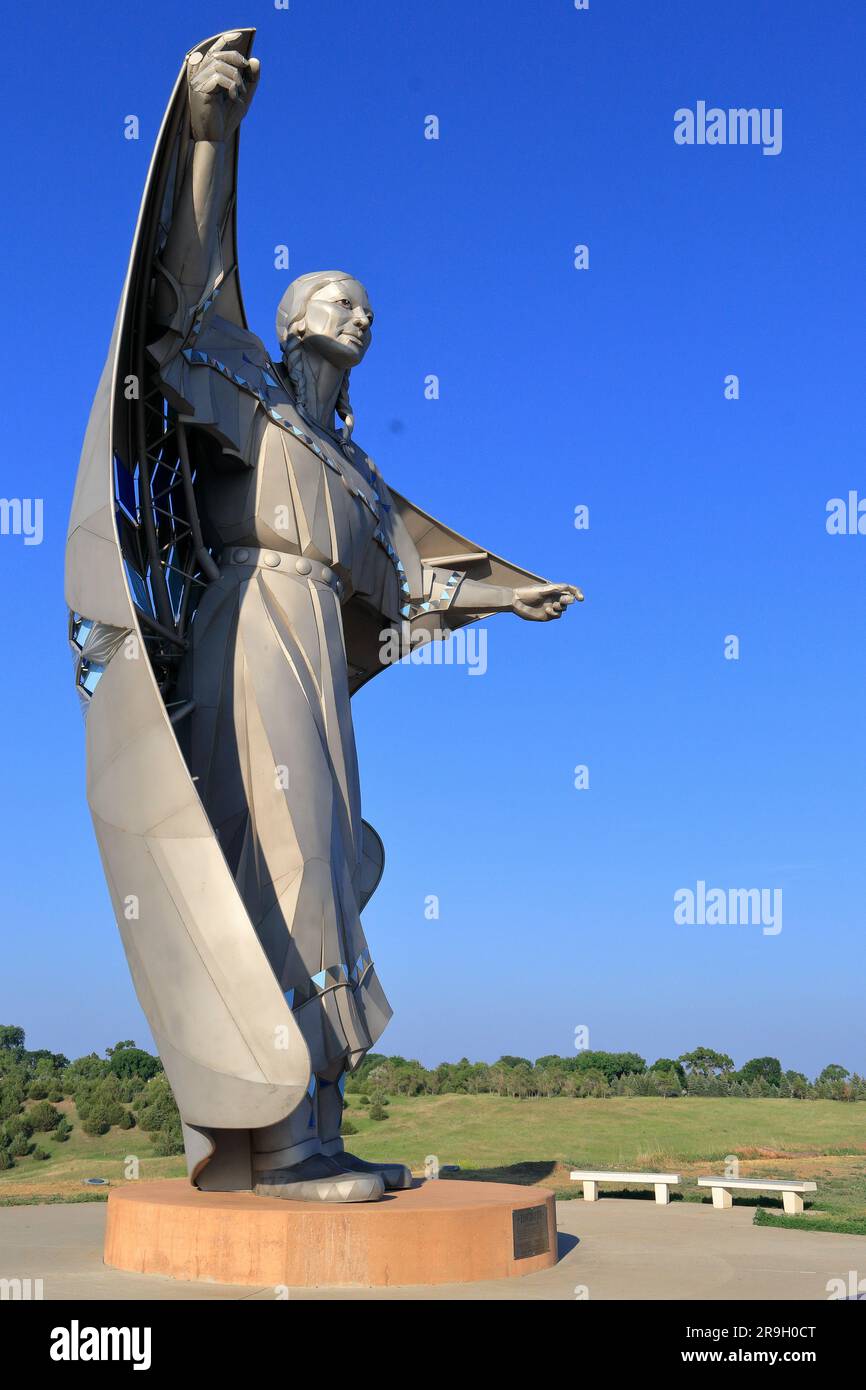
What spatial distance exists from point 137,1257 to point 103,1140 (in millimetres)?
9833

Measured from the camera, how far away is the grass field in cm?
1412

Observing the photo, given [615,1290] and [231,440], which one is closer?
[615,1290]

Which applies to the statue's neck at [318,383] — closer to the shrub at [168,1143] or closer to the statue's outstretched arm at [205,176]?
the statue's outstretched arm at [205,176]

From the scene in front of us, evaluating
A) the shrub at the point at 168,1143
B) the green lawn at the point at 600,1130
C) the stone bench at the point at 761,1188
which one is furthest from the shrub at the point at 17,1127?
the stone bench at the point at 761,1188

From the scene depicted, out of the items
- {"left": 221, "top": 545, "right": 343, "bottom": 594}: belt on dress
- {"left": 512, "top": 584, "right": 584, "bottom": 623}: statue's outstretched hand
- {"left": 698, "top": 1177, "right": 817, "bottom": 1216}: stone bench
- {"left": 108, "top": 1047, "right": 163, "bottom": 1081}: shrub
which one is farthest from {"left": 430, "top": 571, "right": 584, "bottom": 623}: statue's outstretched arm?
{"left": 108, "top": 1047, "right": 163, "bottom": 1081}: shrub

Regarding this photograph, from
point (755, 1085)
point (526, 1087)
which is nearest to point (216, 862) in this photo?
point (526, 1087)

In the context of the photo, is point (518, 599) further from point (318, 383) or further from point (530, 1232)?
point (530, 1232)

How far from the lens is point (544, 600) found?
1102 cm

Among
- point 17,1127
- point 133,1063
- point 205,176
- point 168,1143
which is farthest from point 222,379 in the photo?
point 133,1063

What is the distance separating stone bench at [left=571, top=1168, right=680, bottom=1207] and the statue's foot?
4469 mm

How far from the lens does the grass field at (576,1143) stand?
1412 cm

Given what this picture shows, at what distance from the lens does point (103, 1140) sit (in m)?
17.2

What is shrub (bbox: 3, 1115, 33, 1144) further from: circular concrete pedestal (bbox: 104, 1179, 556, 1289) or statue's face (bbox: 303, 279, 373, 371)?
statue's face (bbox: 303, 279, 373, 371)
